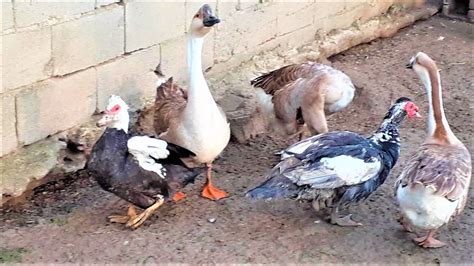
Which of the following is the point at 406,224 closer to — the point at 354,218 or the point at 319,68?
the point at 354,218

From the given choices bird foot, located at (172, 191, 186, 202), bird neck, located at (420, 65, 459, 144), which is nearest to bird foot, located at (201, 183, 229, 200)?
bird foot, located at (172, 191, 186, 202)

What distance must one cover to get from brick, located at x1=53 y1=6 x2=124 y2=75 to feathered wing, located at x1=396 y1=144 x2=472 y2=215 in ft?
6.70

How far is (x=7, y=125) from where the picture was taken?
4844 millimetres

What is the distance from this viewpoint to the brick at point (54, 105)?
4.93 meters

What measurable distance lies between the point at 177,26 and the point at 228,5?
568 mm

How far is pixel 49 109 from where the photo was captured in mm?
5070

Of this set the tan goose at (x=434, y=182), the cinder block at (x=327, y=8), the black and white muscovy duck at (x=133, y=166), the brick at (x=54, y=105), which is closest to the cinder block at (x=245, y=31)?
the cinder block at (x=327, y=8)

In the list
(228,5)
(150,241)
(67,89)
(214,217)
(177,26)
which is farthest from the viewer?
(228,5)

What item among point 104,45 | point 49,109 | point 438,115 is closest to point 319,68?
point 438,115

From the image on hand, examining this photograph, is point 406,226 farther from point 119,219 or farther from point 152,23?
point 152,23

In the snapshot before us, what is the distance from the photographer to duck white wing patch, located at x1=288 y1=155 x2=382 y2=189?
4.43 metres

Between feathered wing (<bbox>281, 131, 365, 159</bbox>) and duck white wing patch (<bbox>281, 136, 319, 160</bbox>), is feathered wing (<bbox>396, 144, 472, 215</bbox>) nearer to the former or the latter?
feathered wing (<bbox>281, 131, 365, 159</bbox>)

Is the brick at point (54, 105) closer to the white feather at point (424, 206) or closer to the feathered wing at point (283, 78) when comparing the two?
the feathered wing at point (283, 78)

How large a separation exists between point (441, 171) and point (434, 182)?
0.12 metres
